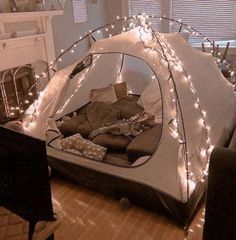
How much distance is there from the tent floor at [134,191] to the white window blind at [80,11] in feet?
8.12

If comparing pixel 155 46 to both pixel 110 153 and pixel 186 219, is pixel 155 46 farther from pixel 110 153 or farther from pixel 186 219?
pixel 186 219

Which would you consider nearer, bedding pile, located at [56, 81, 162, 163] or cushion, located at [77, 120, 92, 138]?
bedding pile, located at [56, 81, 162, 163]

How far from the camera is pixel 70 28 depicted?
4.02m

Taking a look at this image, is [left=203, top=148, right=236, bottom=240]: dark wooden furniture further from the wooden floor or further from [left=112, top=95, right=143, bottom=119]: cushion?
[left=112, top=95, right=143, bottom=119]: cushion

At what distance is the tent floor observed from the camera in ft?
6.24

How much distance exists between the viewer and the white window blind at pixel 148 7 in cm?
457

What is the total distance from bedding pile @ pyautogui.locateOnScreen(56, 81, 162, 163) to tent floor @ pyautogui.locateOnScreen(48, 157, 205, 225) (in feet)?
0.48

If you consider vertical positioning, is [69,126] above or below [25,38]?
below

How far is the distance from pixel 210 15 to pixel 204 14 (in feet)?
0.29

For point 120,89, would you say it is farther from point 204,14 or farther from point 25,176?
point 25,176

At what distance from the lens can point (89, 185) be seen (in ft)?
7.59

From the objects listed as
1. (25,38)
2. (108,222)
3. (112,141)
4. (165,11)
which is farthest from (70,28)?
(108,222)

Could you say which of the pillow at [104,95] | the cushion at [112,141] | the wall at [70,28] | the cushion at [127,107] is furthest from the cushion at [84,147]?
the wall at [70,28]

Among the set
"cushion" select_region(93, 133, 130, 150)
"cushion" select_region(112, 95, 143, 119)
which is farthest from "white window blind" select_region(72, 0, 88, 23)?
"cushion" select_region(93, 133, 130, 150)
